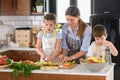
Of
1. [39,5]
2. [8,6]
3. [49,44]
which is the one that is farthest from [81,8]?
[49,44]

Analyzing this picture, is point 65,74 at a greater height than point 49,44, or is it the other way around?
point 49,44

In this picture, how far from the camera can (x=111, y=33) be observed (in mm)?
5492

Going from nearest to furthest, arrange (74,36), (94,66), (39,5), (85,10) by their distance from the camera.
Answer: (94,66) < (74,36) < (39,5) < (85,10)

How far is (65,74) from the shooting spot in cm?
324

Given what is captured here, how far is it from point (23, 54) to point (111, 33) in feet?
4.82

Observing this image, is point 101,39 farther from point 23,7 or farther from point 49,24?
point 23,7

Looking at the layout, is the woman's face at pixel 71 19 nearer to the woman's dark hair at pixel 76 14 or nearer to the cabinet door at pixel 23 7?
the woman's dark hair at pixel 76 14

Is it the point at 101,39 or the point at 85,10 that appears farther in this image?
the point at 85,10

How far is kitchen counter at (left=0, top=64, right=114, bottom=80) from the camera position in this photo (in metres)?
3.15

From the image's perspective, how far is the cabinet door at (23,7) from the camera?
588 centimetres

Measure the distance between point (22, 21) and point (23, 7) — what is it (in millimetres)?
360

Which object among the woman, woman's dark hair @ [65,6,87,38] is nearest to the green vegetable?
the woman

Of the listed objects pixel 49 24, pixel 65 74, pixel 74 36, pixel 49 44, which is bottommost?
pixel 65 74

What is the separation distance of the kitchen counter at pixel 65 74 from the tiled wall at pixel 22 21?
277cm
